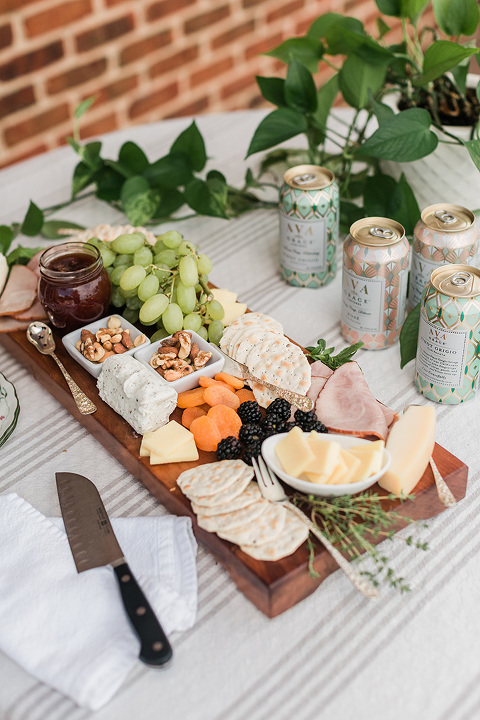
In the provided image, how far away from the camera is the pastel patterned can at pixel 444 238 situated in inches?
42.3

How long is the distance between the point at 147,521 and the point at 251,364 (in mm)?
277

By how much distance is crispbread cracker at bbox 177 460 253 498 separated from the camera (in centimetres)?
87

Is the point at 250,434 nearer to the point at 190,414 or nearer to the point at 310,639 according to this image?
the point at 190,414

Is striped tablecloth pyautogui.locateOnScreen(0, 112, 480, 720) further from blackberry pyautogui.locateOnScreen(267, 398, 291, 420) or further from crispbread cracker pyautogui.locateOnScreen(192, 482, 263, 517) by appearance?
blackberry pyautogui.locateOnScreen(267, 398, 291, 420)

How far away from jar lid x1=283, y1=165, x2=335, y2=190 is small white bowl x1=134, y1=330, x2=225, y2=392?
32 centimetres

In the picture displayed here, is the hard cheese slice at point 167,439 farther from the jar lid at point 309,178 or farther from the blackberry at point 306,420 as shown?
the jar lid at point 309,178

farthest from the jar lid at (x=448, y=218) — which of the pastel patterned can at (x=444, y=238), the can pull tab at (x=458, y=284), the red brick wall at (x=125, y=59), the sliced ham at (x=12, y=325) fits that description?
the red brick wall at (x=125, y=59)

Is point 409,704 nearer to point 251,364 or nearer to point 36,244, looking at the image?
point 251,364

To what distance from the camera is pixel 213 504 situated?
0.85m

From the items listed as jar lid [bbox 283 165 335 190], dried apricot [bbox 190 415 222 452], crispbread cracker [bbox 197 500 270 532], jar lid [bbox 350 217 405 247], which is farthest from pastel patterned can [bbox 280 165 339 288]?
crispbread cracker [bbox 197 500 270 532]

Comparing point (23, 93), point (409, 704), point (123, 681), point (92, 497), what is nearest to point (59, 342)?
point (92, 497)

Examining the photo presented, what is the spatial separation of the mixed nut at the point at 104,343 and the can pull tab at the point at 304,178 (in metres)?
0.38

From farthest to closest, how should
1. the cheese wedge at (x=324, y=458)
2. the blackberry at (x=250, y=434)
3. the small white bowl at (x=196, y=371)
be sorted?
the small white bowl at (x=196, y=371)
the blackberry at (x=250, y=434)
the cheese wedge at (x=324, y=458)

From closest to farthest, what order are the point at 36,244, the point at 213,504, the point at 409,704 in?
the point at 409,704 < the point at 213,504 < the point at 36,244
